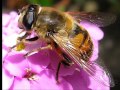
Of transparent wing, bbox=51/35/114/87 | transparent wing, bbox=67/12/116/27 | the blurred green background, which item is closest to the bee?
transparent wing, bbox=51/35/114/87

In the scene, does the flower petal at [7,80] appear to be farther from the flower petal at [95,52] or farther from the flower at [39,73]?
the flower petal at [95,52]

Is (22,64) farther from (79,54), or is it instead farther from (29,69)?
(79,54)

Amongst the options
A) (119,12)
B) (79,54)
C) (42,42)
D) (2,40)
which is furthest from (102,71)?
A: (119,12)

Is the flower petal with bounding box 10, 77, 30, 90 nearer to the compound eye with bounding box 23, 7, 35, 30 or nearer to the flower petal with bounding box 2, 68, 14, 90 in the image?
the flower petal with bounding box 2, 68, 14, 90

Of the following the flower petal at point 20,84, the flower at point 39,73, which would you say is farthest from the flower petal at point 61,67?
the flower petal at point 20,84

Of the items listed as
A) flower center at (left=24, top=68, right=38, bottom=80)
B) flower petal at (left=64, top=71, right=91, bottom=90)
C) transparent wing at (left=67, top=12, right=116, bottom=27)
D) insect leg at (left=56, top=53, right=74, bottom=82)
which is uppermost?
transparent wing at (left=67, top=12, right=116, bottom=27)

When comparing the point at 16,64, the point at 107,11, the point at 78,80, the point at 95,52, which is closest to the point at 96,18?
the point at 95,52
